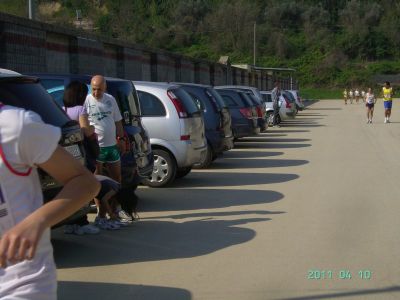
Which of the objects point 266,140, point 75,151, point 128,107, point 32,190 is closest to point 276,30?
point 266,140

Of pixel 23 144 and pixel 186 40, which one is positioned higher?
pixel 186 40

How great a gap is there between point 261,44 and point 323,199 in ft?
383

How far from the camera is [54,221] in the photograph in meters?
2.58

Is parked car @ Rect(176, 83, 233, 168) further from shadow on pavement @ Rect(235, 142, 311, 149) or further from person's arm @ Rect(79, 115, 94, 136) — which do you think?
person's arm @ Rect(79, 115, 94, 136)

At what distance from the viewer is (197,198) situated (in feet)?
33.5

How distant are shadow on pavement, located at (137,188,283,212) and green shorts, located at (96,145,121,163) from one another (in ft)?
4.59

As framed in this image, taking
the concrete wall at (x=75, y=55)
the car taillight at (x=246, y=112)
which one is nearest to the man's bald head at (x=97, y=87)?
the concrete wall at (x=75, y=55)

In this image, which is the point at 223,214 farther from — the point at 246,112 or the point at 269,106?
the point at 269,106

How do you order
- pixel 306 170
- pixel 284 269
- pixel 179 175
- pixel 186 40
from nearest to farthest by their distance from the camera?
1. pixel 284 269
2. pixel 179 175
3. pixel 306 170
4. pixel 186 40

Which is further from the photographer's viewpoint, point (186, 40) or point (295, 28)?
point (295, 28)

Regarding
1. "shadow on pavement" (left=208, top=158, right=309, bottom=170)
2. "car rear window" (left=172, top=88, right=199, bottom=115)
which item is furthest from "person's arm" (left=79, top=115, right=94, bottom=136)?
"shadow on pavement" (left=208, top=158, right=309, bottom=170)

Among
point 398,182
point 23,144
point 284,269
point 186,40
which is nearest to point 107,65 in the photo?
point 398,182

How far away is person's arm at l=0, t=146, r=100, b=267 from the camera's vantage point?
2439mm

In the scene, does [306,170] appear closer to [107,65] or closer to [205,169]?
[205,169]
